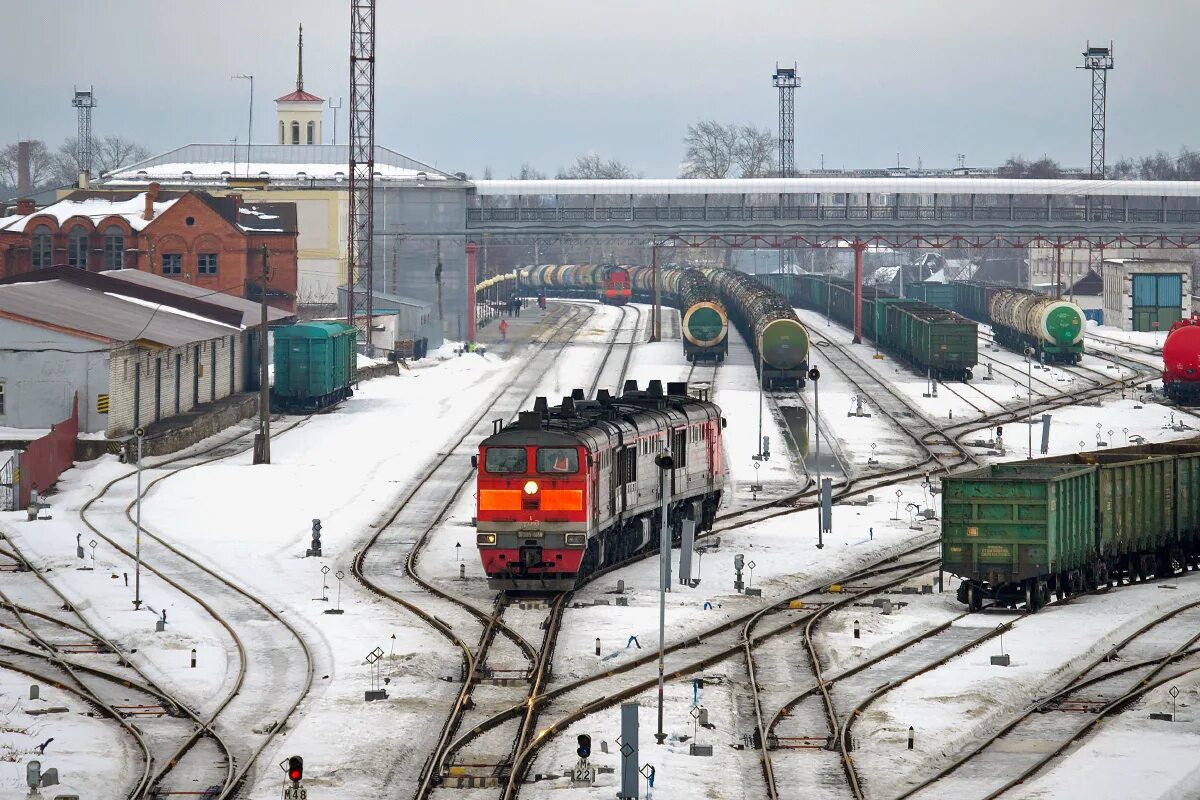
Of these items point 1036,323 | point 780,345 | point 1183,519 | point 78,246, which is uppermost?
point 78,246

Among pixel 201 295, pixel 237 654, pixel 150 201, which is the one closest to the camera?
pixel 237 654

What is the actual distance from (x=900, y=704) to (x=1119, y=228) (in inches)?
3002

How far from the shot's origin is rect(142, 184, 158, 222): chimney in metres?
87.6

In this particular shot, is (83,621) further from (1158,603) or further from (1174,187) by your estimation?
(1174,187)

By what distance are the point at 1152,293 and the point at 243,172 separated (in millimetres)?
55304

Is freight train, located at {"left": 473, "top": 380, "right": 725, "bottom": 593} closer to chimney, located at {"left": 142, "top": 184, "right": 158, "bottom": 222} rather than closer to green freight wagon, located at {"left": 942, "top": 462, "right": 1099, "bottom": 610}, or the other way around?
green freight wagon, located at {"left": 942, "top": 462, "right": 1099, "bottom": 610}

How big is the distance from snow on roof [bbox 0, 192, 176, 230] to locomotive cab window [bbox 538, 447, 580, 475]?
188 feet

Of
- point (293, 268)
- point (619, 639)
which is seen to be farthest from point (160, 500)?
point (293, 268)

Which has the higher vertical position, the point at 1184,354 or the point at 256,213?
the point at 256,213

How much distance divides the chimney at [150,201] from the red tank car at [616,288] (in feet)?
180

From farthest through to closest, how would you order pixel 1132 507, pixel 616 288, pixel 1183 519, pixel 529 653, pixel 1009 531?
1. pixel 616 288
2. pixel 1183 519
3. pixel 1132 507
4. pixel 1009 531
5. pixel 529 653

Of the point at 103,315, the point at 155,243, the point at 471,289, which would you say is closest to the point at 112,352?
the point at 103,315

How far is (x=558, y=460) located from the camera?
33.2 m

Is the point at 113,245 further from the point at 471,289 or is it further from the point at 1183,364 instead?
the point at 1183,364
